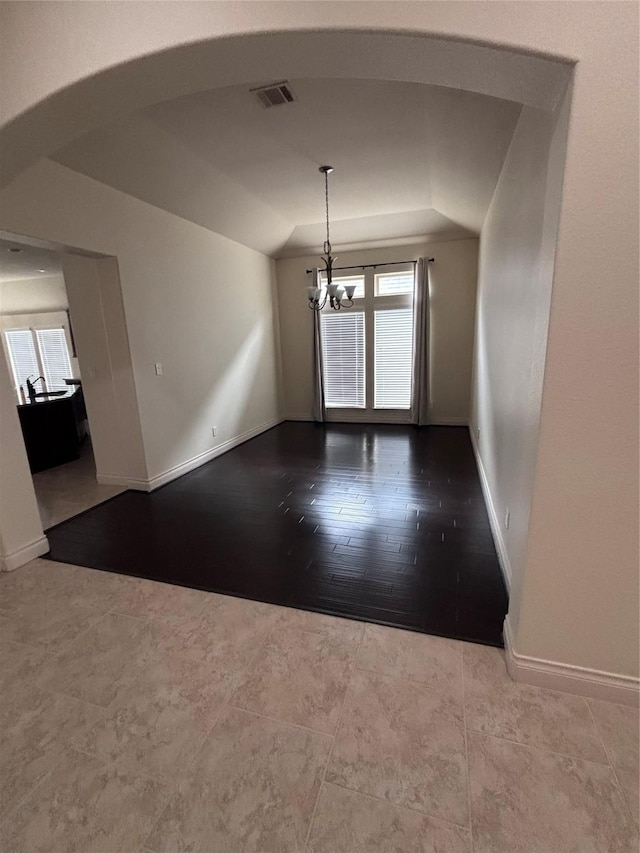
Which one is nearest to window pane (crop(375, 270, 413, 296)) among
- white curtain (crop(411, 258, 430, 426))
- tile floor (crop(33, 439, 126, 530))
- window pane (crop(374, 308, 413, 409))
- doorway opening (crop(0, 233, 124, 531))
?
white curtain (crop(411, 258, 430, 426))

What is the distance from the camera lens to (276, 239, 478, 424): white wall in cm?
547

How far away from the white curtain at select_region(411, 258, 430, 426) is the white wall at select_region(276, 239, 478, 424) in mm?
159

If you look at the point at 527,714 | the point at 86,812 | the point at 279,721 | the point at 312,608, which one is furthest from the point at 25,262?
the point at 527,714

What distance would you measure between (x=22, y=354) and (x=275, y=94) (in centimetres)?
848

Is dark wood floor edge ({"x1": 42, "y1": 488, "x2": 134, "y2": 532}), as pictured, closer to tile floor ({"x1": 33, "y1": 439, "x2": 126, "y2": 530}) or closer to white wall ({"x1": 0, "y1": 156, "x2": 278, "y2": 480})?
tile floor ({"x1": 33, "y1": 439, "x2": 126, "y2": 530})

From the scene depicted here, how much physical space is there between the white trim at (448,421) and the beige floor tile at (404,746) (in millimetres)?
4777

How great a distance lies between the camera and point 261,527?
2992 mm

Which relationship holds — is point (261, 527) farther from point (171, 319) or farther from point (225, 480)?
point (171, 319)

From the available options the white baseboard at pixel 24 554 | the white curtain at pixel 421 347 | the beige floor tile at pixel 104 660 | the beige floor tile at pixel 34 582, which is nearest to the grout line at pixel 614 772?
the beige floor tile at pixel 104 660

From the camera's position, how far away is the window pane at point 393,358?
5859mm

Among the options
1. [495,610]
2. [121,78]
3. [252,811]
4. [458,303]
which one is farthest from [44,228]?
[458,303]

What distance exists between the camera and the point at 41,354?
7953mm

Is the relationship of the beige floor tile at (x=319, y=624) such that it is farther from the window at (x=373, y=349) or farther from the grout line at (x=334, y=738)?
the window at (x=373, y=349)

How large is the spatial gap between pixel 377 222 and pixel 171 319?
10.1ft
